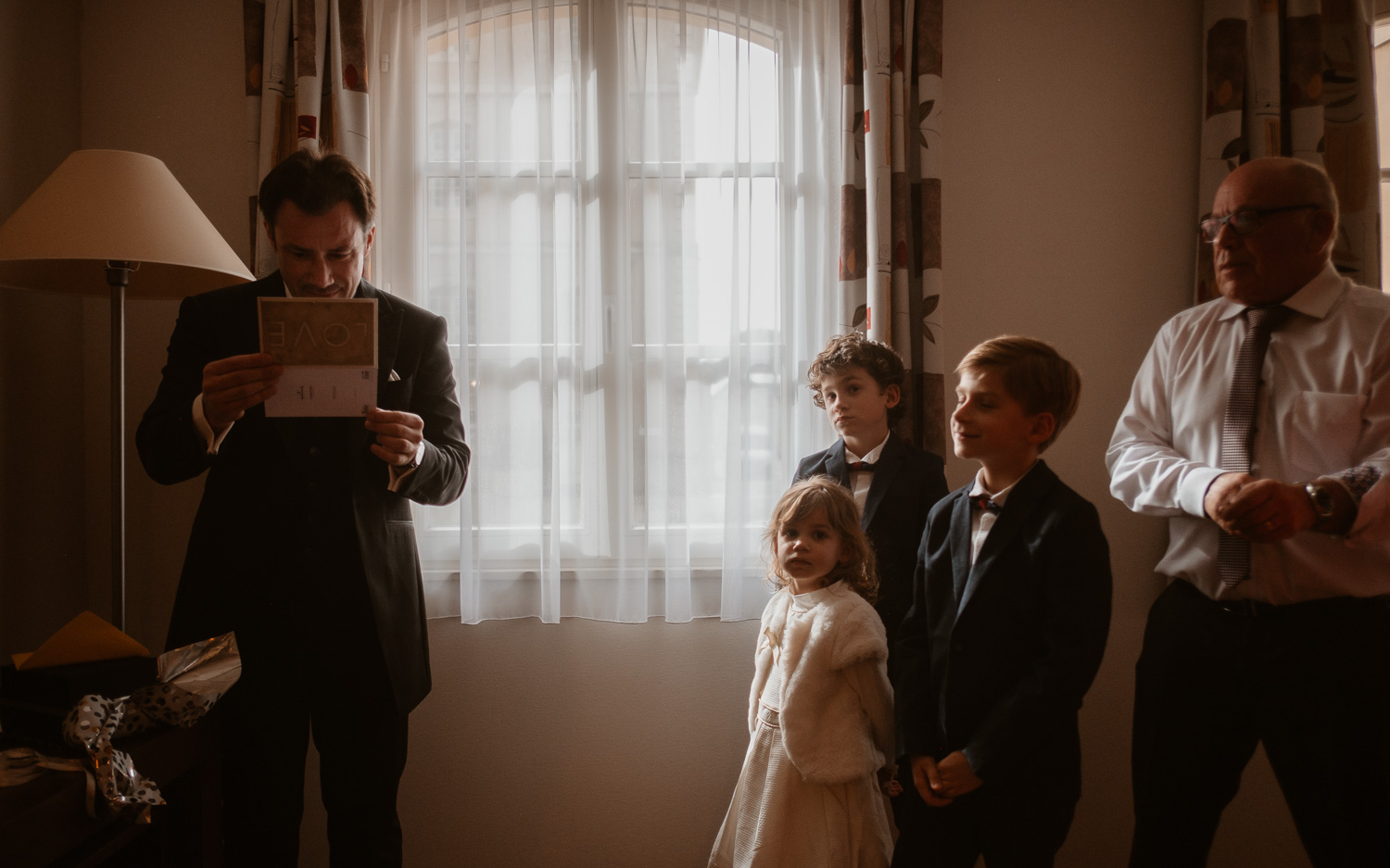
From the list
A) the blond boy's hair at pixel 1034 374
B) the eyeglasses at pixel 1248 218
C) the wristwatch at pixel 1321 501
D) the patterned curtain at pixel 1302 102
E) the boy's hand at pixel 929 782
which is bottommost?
the boy's hand at pixel 929 782

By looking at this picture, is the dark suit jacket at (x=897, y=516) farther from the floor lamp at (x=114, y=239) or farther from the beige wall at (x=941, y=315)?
the floor lamp at (x=114, y=239)

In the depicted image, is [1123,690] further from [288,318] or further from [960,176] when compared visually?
[288,318]

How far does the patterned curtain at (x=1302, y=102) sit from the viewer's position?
82.7 inches

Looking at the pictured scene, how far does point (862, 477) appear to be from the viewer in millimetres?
1830

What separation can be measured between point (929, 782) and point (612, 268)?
158 centimetres

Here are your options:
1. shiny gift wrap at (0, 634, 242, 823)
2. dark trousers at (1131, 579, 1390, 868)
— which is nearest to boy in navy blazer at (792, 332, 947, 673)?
dark trousers at (1131, 579, 1390, 868)

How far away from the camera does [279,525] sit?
4.51ft

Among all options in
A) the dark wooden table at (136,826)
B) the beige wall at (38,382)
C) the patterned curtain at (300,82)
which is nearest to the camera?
the dark wooden table at (136,826)

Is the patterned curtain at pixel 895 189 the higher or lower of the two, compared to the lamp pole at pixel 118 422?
higher

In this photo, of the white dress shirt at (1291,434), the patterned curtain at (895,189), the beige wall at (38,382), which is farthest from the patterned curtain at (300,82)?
the white dress shirt at (1291,434)

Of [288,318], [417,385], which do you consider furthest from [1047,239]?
[288,318]

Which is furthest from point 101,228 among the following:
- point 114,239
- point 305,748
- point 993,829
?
point 993,829

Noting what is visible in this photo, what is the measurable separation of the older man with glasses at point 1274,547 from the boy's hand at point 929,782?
49cm

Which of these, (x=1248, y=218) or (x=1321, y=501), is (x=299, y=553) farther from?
(x=1248, y=218)
